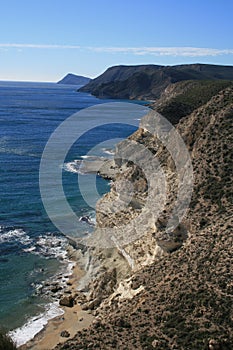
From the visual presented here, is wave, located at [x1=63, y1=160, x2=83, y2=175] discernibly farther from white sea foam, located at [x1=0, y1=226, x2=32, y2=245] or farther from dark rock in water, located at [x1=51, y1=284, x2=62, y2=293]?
dark rock in water, located at [x1=51, y1=284, x2=62, y2=293]

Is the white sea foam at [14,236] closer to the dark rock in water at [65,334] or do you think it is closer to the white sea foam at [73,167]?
the dark rock in water at [65,334]

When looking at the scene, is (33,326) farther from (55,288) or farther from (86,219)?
(86,219)

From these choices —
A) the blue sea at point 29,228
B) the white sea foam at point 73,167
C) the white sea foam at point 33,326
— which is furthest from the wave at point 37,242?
the white sea foam at point 73,167

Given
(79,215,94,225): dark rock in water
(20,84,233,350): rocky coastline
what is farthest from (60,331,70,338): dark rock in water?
(79,215,94,225): dark rock in water

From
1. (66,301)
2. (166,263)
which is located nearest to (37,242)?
(66,301)

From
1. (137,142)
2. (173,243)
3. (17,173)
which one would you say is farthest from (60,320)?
(17,173)

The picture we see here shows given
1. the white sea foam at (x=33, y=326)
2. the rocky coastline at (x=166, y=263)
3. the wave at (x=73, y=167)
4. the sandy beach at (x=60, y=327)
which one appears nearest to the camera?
the rocky coastline at (x=166, y=263)

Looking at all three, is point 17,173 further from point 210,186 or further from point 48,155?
point 210,186
